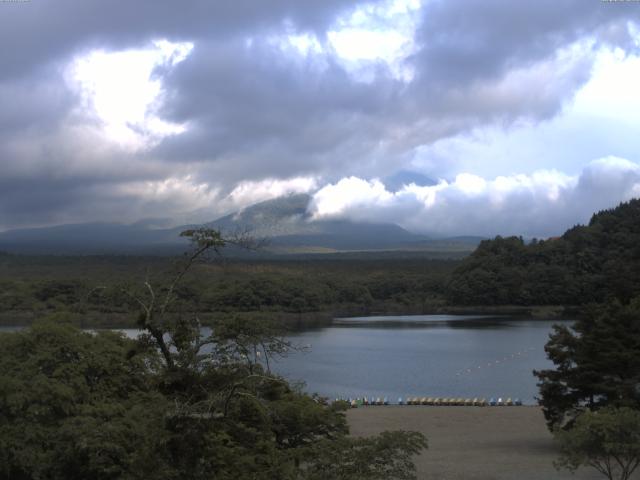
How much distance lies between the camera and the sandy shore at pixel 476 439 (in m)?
20.4

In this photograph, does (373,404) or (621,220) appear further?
(621,220)

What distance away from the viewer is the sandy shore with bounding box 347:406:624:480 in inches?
804

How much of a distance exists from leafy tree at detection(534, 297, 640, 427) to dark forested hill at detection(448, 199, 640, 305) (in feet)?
247

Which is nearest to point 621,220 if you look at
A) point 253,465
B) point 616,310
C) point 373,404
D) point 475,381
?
point 475,381

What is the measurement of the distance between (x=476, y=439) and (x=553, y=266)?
84.6 meters

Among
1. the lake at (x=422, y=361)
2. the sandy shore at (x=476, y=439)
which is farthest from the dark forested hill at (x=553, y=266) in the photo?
the sandy shore at (x=476, y=439)

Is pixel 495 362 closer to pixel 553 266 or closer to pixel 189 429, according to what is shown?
pixel 189 429

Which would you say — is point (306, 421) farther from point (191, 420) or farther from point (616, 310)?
point (616, 310)

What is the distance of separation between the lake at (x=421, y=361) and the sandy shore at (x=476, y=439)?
4690mm

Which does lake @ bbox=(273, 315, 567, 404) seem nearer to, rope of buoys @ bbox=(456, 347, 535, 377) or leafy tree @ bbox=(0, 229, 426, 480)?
rope of buoys @ bbox=(456, 347, 535, 377)

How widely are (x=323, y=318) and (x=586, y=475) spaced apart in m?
75.4

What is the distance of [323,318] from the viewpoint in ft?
311

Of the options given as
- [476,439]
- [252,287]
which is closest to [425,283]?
[252,287]

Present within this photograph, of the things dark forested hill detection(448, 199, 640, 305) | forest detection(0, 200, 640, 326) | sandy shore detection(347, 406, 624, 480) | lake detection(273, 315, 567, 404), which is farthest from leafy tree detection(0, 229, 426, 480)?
dark forested hill detection(448, 199, 640, 305)
